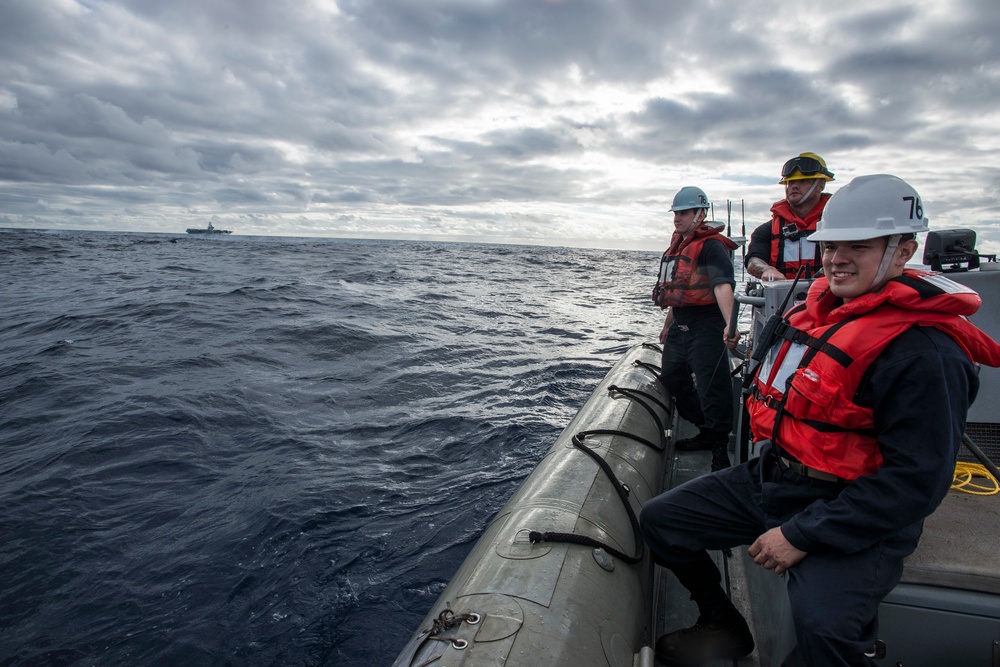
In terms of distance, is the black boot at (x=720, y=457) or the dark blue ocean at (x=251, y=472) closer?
the dark blue ocean at (x=251, y=472)

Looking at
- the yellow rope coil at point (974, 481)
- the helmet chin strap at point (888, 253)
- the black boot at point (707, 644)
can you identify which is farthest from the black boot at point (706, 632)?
the helmet chin strap at point (888, 253)

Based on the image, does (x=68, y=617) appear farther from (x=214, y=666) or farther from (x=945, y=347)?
(x=945, y=347)

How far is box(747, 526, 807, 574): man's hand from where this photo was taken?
183 cm

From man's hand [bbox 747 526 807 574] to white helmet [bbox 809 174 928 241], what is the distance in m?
1.02

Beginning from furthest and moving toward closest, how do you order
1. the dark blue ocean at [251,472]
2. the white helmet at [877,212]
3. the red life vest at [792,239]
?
the red life vest at [792,239], the dark blue ocean at [251,472], the white helmet at [877,212]

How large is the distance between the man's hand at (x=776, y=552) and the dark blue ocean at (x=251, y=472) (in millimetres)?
2387

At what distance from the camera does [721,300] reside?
4023mm

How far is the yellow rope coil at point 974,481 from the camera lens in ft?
7.68

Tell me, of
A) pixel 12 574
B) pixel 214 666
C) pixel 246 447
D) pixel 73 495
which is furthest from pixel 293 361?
pixel 214 666

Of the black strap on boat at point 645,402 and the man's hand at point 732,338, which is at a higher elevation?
the man's hand at point 732,338

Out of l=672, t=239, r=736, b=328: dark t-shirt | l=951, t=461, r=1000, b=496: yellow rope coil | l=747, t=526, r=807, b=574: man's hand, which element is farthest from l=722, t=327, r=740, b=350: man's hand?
l=747, t=526, r=807, b=574: man's hand

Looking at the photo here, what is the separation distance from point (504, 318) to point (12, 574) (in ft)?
36.5

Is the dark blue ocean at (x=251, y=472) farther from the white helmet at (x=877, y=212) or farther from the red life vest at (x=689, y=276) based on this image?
the white helmet at (x=877, y=212)

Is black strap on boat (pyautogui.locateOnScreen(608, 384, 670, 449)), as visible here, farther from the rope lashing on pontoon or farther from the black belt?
the rope lashing on pontoon
